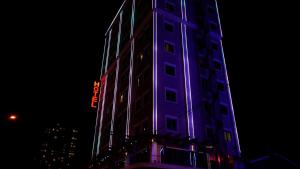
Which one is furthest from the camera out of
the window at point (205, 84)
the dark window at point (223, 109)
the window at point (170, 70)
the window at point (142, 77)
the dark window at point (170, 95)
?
the window at point (205, 84)

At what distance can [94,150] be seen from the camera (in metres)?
33.6

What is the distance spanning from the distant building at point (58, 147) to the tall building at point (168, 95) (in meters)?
87.1

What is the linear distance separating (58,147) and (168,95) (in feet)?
366

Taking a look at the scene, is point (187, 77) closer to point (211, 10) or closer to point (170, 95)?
point (170, 95)

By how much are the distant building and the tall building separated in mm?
87137

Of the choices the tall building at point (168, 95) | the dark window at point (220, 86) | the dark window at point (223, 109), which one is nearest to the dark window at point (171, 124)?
the tall building at point (168, 95)

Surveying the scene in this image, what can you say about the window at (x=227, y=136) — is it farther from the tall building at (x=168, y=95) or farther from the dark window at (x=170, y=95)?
the dark window at (x=170, y=95)

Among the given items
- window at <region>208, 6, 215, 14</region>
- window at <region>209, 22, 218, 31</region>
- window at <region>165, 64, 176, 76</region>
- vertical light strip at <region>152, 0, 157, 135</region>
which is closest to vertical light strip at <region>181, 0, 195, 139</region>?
window at <region>165, 64, 176, 76</region>

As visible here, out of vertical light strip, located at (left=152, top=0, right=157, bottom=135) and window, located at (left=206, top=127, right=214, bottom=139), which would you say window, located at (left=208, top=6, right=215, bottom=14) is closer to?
vertical light strip, located at (left=152, top=0, right=157, bottom=135)

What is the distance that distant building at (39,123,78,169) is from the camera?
11312 cm

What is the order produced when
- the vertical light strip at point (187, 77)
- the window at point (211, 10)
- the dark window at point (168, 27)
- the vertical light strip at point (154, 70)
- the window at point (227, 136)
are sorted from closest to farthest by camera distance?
the vertical light strip at point (154, 70), the vertical light strip at point (187, 77), the window at point (227, 136), the dark window at point (168, 27), the window at point (211, 10)

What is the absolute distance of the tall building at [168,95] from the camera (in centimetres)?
2216

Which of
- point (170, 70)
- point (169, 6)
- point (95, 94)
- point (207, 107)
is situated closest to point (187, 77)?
point (170, 70)

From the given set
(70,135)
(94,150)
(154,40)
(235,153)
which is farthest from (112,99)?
(70,135)
